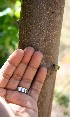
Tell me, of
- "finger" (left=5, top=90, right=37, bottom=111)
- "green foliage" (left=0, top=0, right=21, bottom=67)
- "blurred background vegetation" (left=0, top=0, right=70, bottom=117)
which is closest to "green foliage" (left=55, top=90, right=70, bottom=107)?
"blurred background vegetation" (left=0, top=0, right=70, bottom=117)

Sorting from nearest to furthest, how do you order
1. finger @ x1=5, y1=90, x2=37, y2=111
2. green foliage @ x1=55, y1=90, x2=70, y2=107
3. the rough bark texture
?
the rough bark texture → finger @ x1=5, y1=90, x2=37, y2=111 → green foliage @ x1=55, y1=90, x2=70, y2=107

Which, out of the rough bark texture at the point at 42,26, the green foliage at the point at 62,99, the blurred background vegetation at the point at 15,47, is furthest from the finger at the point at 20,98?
the green foliage at the point at 62,99

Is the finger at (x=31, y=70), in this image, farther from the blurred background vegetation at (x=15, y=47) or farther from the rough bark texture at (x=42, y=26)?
the blurred background vegetation at (x=15, y=47)

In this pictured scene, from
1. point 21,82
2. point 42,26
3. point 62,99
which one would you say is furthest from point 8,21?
point 42,26

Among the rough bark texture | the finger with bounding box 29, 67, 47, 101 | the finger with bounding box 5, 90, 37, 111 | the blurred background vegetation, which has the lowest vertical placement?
the finger with bounding box 5, 90, 37, 111

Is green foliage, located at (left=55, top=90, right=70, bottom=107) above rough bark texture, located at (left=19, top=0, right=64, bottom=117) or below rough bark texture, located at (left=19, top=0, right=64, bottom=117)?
above

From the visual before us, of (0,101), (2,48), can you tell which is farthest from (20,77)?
(2,48)

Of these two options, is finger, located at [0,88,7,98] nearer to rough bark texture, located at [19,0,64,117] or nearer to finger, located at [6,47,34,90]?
finger, located at [6,47,34,90]

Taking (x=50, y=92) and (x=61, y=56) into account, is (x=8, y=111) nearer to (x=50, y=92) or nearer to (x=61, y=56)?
(x=50, y=92)

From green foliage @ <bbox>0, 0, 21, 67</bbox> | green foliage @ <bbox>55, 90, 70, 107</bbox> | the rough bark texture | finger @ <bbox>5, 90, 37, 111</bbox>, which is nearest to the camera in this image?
the rough bark texture

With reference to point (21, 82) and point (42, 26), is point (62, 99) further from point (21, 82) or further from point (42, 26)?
point (42, 26)
